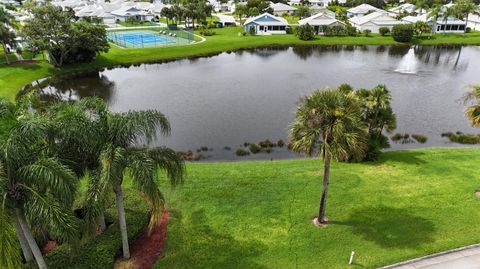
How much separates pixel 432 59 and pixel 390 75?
18.1 meters

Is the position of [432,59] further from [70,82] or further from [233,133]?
[70,82]

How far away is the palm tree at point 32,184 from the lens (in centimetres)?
1140

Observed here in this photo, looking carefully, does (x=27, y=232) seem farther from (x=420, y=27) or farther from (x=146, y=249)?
(x=420, y=27)

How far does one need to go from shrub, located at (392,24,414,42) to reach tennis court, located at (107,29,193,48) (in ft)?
145

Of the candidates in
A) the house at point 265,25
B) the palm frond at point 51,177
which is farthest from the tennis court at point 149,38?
the palm frond at point 51,177

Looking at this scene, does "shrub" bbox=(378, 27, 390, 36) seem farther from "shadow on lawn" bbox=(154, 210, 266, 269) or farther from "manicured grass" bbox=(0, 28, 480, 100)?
"shadow on lawn" bbox=(154, 210, 266, 269)

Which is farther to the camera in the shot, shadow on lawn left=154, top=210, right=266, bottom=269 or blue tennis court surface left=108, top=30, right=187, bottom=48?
blue tennis court surface left=108, top=30, right=187, bottom=48

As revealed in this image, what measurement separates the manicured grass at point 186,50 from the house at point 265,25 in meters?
3.90

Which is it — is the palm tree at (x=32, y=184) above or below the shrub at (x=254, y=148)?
above

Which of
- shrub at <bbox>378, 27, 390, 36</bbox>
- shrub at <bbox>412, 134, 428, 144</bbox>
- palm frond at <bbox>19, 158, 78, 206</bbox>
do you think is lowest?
shrub at <bbox>412, 134, 428, 144</bbox>

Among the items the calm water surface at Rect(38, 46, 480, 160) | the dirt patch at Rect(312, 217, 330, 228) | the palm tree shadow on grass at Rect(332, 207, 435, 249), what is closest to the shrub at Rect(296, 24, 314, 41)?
the calm water surface at Rect(38, 46, 480, 160)

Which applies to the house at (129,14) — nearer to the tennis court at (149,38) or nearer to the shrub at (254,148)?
the tennis court at (149,38)

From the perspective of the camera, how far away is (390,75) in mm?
53250

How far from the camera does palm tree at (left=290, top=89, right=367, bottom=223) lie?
16.8m
